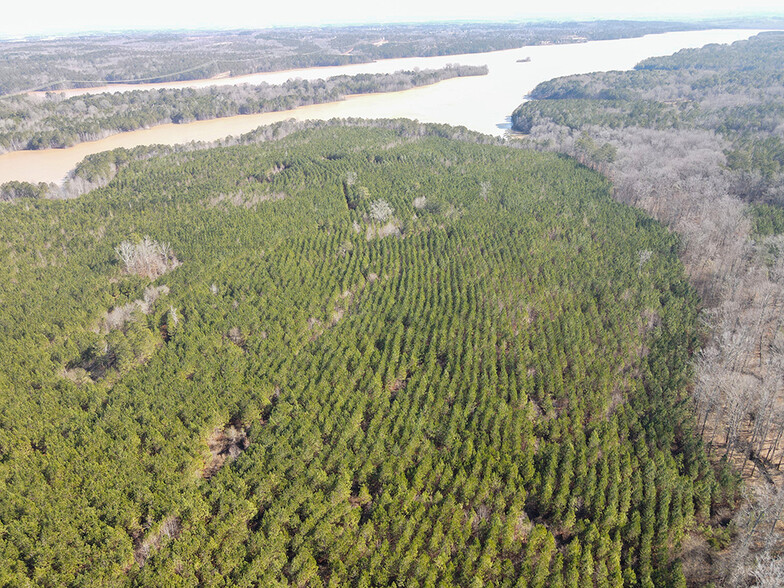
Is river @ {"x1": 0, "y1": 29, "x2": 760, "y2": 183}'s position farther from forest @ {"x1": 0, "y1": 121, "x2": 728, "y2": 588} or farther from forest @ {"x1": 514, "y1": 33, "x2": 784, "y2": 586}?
forest @ {"x1": 0, "y1": 121, "x2": 728, "y2": 588}

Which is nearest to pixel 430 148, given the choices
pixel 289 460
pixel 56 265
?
pixel 56 265

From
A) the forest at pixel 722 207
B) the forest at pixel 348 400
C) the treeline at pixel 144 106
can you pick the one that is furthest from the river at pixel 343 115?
the forest at pixel 348 400

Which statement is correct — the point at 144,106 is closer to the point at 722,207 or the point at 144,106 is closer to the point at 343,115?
the point at 343,115

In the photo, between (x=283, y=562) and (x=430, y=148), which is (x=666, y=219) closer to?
(x=430, y=148)

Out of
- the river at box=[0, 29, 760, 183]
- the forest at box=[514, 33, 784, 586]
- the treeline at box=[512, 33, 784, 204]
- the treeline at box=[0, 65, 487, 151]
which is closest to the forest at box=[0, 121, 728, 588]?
the forest at box=[514, 33, 784, 586]

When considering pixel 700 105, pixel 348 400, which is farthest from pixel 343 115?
pixel 348 400

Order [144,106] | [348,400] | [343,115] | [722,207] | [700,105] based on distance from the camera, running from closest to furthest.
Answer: [348,400] → [722,207] → [700,105] → [144,106] → [343,115]
